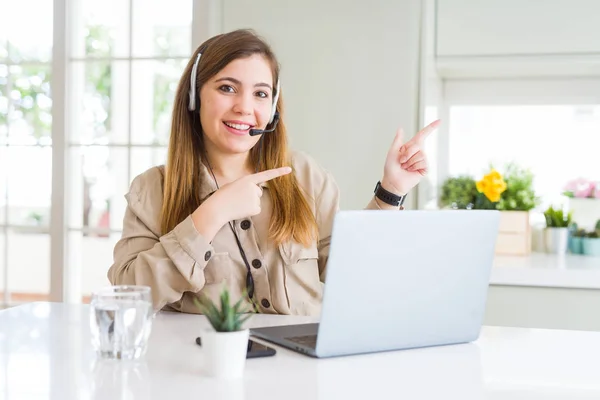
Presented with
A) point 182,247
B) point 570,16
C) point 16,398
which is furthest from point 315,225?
point 570,16

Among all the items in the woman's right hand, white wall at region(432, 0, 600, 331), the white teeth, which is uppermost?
white wall at region(432, 0, 600, 331)

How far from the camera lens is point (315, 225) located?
1819 mm

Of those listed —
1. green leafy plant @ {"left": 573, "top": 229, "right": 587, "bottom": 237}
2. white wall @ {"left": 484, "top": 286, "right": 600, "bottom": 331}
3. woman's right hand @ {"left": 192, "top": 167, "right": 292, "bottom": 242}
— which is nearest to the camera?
woman's right hand @ {"left": 192, "top": 167, "right": 292, "bottom": 242}

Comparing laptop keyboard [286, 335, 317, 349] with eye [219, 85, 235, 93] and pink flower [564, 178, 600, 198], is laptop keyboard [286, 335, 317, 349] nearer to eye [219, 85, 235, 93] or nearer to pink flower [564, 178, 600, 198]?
eye [219, 85, 235, 93]

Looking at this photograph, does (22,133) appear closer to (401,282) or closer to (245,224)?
(245,224)

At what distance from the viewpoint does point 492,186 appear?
2.94m

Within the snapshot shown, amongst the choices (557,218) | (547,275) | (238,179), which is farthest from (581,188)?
(238,179)

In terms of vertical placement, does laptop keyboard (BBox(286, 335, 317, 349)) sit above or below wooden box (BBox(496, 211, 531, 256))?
below

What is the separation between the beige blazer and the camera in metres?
1.54

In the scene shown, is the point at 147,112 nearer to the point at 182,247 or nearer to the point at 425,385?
the point at 182,247

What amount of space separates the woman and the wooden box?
3.92 ft

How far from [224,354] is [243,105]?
85 cm

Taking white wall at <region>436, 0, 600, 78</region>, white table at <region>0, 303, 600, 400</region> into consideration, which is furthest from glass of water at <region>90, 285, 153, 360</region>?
white wall at <region>436, 0, 600, 78</region>

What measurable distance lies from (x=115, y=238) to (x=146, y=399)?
247 cm
